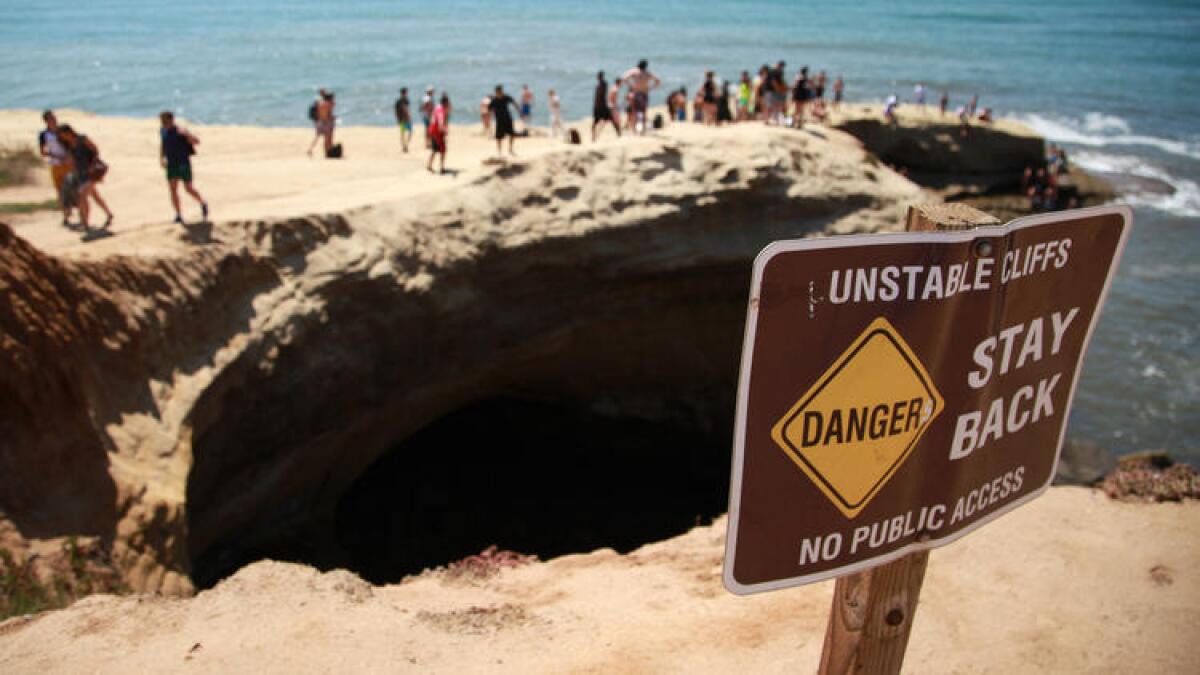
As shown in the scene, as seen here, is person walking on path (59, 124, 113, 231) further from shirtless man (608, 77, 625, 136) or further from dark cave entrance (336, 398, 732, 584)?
shirtless man (608, 77, 625, 136)

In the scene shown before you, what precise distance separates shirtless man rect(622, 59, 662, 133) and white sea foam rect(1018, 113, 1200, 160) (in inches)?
1039

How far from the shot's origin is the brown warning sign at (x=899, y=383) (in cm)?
227

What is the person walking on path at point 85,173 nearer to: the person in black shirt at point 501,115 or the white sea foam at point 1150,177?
the person in black shirt at point 501,115

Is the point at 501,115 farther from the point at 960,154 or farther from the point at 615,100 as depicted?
the point at 960,154

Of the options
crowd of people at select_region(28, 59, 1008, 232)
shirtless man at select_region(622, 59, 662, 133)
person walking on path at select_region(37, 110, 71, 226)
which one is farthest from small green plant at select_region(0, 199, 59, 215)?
Result: shirtless man at select_region(622, 59, 662, 133)

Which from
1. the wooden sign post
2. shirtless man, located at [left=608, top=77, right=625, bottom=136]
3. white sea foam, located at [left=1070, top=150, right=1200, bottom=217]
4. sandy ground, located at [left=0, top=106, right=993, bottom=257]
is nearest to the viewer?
the wooden sign post

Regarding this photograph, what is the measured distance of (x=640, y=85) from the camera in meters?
15.8

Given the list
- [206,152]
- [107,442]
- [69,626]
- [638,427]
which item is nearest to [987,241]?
[69,626]

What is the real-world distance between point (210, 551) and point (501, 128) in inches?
303

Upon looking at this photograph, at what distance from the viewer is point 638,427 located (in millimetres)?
15945

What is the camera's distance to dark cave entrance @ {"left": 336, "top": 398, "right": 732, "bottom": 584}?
12.9 meters


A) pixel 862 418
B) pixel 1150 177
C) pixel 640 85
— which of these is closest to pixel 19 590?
pixel 862 418

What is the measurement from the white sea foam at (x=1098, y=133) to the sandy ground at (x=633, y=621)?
33.9 metres

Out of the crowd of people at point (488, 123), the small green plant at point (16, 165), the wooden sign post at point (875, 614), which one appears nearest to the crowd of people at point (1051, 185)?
the crowd of people at point (488, 123)
